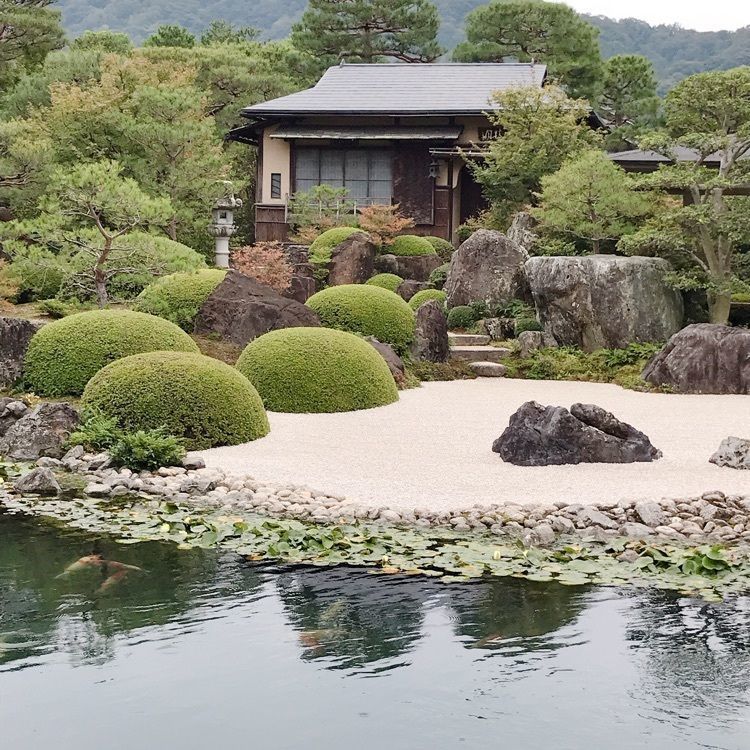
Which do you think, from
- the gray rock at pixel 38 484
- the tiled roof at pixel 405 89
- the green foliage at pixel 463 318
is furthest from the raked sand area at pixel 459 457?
the tiled roof at pixel 405 89

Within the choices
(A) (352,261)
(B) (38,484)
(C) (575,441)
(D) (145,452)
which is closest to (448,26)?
(A) (352,261)

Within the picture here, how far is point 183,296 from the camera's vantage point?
54.3 feet

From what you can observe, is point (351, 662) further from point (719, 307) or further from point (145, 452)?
point (719, 307)

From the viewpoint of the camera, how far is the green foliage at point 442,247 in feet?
85.8

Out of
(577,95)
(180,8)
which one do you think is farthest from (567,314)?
(180,8)

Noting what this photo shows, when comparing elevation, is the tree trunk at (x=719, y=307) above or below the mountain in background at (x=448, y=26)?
below

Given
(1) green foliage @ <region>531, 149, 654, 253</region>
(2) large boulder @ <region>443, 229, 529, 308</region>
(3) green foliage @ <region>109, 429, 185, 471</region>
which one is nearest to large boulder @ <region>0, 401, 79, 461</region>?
(3) green foliage @ <region>109, 429, 185, 471</region>

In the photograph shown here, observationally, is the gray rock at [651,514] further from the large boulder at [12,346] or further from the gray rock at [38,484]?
the large boulder at [12,346]

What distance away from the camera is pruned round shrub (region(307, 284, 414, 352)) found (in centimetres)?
1816

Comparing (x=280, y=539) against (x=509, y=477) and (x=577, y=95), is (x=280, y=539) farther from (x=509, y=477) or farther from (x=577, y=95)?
(x=577, y=95)

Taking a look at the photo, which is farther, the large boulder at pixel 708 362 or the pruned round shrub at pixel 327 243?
the pruned round shrub at pixel 327 243

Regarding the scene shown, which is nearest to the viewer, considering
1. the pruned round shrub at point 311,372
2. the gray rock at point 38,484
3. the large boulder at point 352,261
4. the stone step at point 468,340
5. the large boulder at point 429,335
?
the gray rock at point 38,484

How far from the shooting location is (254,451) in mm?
10906

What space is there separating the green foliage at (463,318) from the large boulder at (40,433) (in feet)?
34.4
